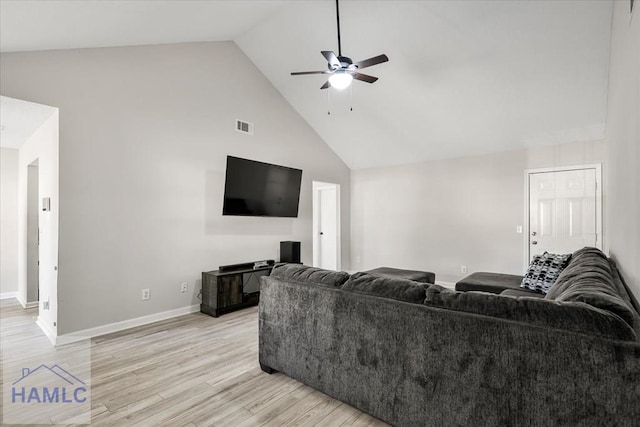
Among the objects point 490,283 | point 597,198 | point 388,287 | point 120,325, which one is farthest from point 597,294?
point 120,325

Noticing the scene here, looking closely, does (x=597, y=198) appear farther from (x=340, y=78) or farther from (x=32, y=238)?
(x=32, y=238)

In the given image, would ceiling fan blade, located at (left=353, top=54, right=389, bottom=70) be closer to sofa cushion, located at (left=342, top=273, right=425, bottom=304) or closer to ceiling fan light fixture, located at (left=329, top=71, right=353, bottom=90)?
ceiling fan light fixture, located at (left=329, top=71, right=353, bottom=90)

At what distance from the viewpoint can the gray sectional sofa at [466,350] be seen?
114 cm

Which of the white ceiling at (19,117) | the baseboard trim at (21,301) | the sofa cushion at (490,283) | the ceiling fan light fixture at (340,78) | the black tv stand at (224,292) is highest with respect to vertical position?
the ceiling fan light fixture at (340,78)

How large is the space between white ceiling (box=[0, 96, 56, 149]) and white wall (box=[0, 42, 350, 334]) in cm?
14

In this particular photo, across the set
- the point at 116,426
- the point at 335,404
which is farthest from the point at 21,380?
the point at 335,404

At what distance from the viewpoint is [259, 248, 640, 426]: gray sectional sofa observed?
1.14m

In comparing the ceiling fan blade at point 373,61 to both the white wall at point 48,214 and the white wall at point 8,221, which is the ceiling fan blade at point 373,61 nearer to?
the white wall at point 48,214

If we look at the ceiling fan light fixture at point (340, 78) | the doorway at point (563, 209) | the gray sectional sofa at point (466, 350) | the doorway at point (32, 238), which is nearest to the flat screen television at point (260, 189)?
the ceiling fan light fixture at point (340, 78)

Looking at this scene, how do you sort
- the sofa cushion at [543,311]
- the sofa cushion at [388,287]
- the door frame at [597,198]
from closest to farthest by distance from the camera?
the sofa cushion at [543,311]
the sofa cushion at [388,287]
the door frame at [597,198]

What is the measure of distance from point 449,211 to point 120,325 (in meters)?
5.14

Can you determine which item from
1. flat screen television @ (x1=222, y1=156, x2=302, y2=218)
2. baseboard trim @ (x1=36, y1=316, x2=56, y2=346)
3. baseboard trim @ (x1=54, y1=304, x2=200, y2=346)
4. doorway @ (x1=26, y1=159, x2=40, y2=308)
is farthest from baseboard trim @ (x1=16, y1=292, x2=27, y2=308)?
flat screen television @ (x1=222, y1=156, x2=302, y2=218)

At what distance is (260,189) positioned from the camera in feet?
15.5

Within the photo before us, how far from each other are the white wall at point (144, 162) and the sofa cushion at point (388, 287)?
2.83 m
